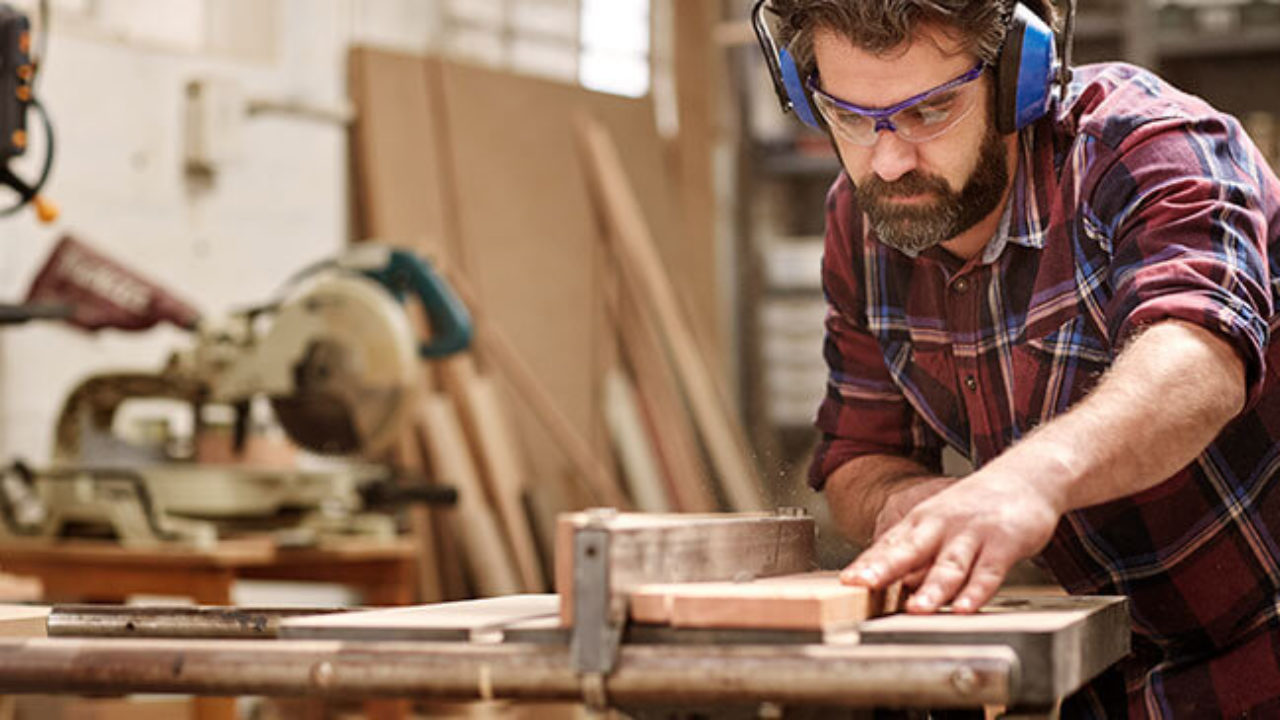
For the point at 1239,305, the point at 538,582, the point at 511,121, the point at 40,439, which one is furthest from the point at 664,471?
the point at 1239,305

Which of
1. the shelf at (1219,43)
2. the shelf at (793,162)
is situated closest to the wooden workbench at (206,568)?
the shelf at (793,162)

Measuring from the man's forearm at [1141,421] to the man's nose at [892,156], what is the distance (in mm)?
278

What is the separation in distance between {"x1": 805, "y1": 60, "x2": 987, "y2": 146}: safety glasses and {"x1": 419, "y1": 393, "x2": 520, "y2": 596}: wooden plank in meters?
3.06

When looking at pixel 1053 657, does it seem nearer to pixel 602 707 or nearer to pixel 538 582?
pixel 602 707

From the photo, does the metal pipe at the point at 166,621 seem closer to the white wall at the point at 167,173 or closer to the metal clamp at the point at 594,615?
the metal clamp at the point at 594,615

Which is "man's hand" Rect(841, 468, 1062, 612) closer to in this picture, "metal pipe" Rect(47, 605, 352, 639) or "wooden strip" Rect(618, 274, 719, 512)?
"metal pipe" Rect(47, 605, 352, 639)

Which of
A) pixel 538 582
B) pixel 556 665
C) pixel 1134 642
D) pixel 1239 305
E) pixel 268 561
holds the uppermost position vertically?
pixel 1239 305

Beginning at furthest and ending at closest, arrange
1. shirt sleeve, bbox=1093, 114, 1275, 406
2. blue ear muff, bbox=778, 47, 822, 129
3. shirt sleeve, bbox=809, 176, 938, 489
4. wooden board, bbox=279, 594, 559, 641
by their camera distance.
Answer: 1. shirt sleeve, bbox=809, 176, 938, 489
2. blue ear muff, bbox=778, 47, 822, 129
3. shirt sleeve, bbox=1093, 114, 1275, 406
4. wooden board, bbox=279, 594, 559, 641

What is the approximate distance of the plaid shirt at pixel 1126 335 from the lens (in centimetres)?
146

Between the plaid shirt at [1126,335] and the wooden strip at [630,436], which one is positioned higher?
the plaid shirt at [1126,335]

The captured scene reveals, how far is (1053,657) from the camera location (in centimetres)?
109

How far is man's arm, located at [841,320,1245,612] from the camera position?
48.0 inches

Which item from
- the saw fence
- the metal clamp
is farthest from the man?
the saw fence

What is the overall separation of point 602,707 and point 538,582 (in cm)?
348
